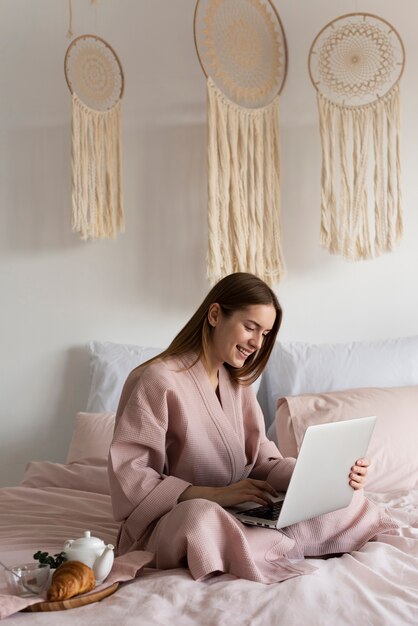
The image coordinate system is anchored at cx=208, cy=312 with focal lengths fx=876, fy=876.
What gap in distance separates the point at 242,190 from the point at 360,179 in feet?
1.42

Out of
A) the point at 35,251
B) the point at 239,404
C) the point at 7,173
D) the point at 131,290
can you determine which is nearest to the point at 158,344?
the point at 131,290

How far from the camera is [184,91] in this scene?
3352mm

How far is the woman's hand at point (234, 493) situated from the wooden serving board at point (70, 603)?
13.8 inches

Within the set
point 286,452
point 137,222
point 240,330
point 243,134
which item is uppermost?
point 243,134

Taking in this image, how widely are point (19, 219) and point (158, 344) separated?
73cm

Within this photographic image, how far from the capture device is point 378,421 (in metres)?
2.71

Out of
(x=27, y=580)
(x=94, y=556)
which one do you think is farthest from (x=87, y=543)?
(x=27, y=580)

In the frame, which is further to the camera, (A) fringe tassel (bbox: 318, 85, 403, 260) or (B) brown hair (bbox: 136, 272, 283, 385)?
(A) fringe tassel (bbox: 318, 85, 403, 260)

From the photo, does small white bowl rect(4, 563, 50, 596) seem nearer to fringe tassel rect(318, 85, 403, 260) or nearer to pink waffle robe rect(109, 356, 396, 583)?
pink waffle robe rect(109, 356, 396, 583)

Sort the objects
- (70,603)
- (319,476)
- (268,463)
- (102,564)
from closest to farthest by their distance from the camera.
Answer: (70,603)
(102,564)
(319,476)
(268,463)

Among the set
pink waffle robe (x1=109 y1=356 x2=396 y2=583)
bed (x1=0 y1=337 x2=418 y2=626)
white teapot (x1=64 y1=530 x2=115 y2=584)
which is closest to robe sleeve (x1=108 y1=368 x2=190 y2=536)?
pink waffle robe (x1=109 y1=356 x2=396 y2=583)

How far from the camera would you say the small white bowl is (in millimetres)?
1627

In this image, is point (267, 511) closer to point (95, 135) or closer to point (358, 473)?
point (358, 473)

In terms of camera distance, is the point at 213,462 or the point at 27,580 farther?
the point at 213,462
